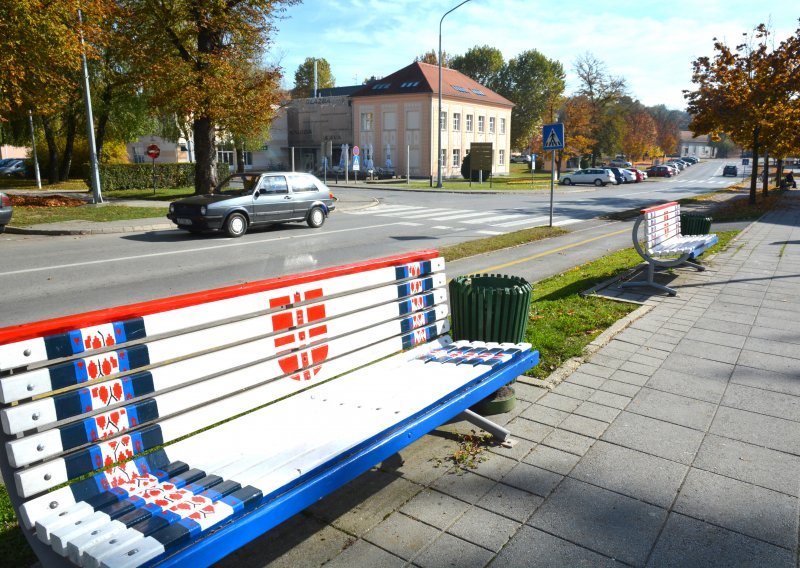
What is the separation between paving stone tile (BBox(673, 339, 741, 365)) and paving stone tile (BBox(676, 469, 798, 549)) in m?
2.44

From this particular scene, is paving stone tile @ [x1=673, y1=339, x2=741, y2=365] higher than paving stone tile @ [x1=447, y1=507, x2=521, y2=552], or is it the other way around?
paving stone tile @ [x1=673, y1=339, x2=741, y2=365]

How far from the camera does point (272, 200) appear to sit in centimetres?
1711

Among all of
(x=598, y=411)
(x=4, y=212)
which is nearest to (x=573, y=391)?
(x=598, y=411)

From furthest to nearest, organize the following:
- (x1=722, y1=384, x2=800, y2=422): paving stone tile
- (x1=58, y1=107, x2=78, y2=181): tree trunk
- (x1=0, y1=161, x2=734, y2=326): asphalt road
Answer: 1. (x1=58, y1=107, x2=78, y2=181): tree trunk
2. (x1=0, y1=161, x2=734, y2=326): asphalt road
3. (x1=722, y1=384, x2=800, y2=422): paving stone tile

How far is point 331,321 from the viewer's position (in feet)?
12.0

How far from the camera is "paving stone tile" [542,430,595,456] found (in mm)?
3978

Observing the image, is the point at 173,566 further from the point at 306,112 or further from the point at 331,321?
the point at 306,112


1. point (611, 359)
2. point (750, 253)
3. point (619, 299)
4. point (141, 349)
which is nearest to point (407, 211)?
point (750, 253)

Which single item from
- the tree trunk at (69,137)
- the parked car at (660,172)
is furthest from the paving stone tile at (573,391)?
the parked car at (660,172)

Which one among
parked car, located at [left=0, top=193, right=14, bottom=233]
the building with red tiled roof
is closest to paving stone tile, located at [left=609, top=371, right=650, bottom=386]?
parked car, located at [left=0, top=193, right=14, bottom=233]

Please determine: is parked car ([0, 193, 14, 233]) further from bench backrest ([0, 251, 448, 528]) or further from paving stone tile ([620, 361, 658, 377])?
paving stone tile ([620, 361, 658, 377])

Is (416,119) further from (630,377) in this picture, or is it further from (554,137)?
(630,377)

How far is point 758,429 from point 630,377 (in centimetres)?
115

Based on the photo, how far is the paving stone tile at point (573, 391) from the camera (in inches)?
192
